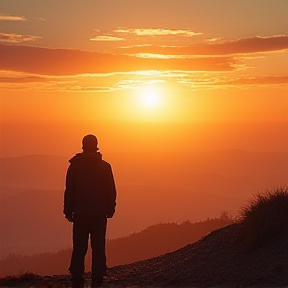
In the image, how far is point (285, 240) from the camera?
1387 cm

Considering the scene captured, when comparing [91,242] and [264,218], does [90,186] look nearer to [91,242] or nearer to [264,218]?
[91,242]

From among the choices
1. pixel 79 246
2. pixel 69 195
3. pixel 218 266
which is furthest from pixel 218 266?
pixel 69 195

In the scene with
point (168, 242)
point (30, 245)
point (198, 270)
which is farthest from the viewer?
point (30, 245)

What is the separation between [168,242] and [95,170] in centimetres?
4406

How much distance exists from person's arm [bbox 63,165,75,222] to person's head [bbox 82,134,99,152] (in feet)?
1.25

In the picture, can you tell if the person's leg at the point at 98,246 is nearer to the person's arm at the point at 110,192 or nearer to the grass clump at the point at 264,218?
the person's arm at the point at 110,192

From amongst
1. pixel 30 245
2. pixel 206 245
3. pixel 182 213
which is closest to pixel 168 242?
pixel 206 245

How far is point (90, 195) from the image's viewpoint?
11.1 metres

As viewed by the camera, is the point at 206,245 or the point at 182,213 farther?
the point at 182,213

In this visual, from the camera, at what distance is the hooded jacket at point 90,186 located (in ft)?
36.3

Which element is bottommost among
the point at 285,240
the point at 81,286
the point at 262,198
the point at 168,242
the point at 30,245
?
the point at 81,286

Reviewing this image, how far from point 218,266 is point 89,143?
13.4 ft

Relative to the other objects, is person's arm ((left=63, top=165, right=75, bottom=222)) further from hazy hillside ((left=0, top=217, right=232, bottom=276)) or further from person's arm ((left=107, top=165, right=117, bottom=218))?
hazy hillside ((left=0, top=217, right=232, bottom=276))

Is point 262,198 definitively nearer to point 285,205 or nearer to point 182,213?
point 285,205
